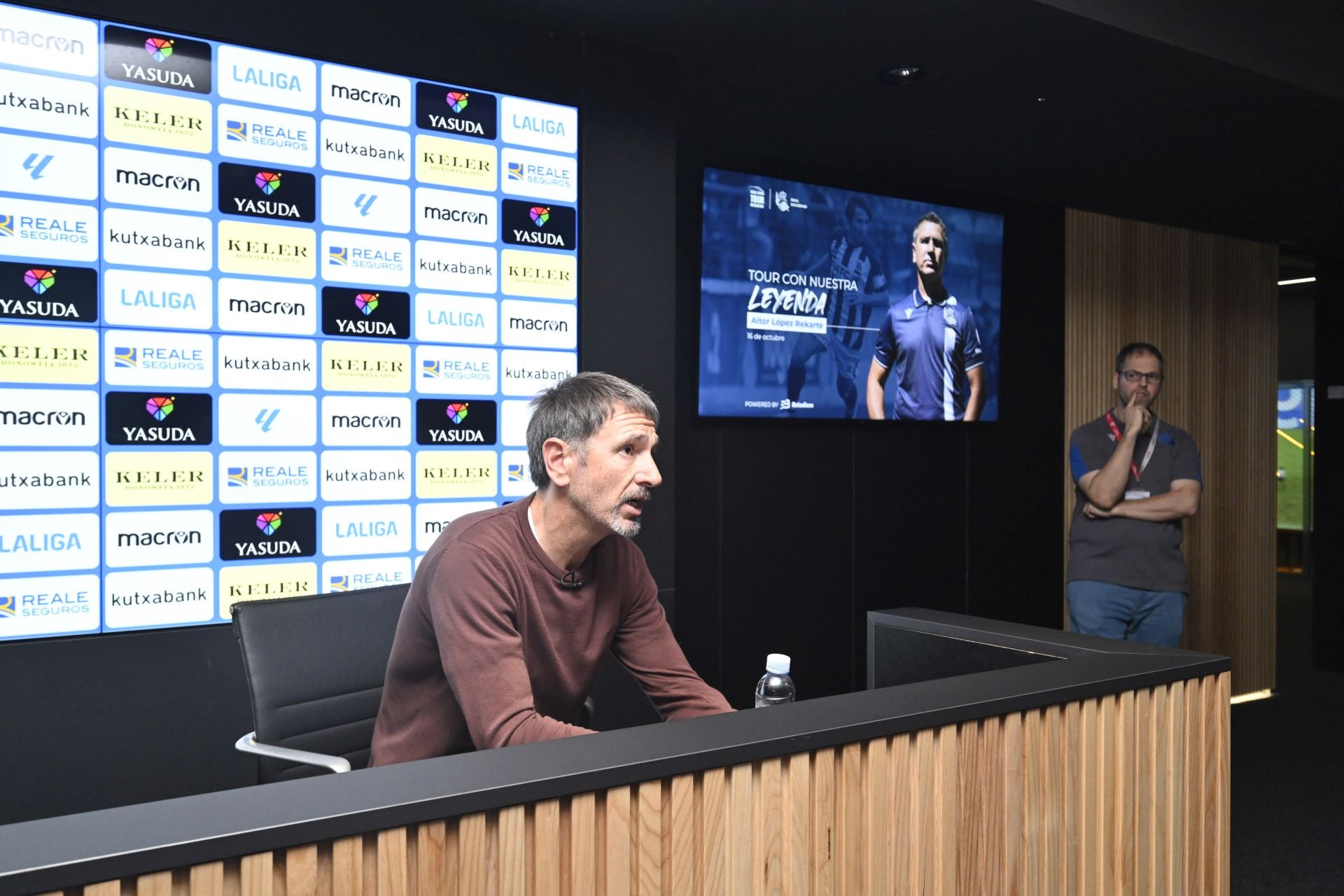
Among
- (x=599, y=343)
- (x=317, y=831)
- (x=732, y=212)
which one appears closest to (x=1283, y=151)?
(x=732, y=212)

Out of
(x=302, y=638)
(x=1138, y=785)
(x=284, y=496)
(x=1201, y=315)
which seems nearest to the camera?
(x=1138, y=785)

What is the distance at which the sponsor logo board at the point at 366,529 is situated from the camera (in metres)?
2.67

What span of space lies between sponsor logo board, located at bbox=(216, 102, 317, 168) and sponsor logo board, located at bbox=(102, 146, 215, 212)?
0.09 meters

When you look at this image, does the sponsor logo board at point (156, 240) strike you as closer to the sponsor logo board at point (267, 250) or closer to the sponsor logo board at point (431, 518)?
the sponsor logo board at point (267, 250)

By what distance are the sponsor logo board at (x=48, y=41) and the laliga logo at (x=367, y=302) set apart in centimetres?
76

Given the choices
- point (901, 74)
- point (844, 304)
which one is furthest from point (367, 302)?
point (844, 304)

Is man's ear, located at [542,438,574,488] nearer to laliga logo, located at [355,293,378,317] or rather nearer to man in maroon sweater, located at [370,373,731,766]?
man in maroon sweater, located at [370,373,731,766]

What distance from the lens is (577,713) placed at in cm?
197

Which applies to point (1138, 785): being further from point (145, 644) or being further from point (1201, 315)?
point (1201, 315)

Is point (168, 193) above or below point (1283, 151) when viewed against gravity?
below

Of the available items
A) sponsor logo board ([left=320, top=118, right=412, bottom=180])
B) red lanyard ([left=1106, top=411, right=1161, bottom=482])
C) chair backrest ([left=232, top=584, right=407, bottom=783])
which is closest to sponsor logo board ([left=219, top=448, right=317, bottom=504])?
chair backrest ([left=232, top=584, right=407, bottom=783])

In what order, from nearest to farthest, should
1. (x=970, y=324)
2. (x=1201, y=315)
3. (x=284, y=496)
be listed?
(x=284, y=496) < (x=970, y=324) < (x=1201, y=315)

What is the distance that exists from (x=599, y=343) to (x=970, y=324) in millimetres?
2355

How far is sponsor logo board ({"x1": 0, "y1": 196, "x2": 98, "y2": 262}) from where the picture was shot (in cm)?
223
